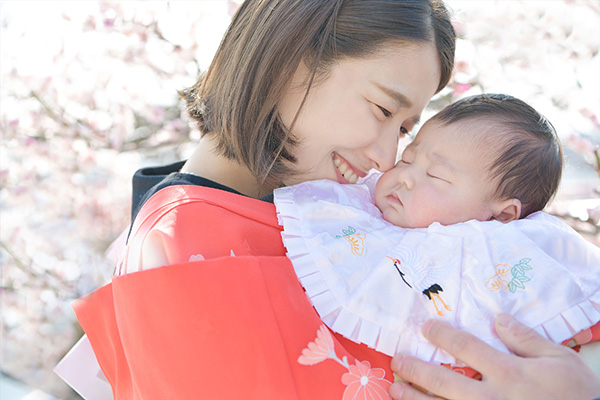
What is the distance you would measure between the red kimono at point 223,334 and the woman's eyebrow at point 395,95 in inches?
21.1

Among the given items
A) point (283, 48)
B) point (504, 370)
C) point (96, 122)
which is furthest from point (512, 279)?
point (96, 122)

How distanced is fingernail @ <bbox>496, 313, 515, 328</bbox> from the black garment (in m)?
0.65

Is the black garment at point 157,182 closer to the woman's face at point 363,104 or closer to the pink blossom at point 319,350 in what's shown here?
the woman's face at point 363,104

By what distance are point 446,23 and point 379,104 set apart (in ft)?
1.28

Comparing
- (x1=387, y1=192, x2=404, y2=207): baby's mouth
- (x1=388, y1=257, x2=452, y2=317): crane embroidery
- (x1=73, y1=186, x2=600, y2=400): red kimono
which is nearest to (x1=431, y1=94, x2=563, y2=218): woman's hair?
(x1=387, y1=192, x2=404, y2=207): baby's mouth

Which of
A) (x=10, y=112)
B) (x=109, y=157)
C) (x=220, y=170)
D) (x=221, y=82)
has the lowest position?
(x=109, y=157)

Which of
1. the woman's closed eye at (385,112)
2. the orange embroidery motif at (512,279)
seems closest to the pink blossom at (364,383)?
the orange embroidery motif at (512,279)

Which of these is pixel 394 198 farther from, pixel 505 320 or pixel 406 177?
pixel 505 320

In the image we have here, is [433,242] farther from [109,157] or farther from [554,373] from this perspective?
[109,157]

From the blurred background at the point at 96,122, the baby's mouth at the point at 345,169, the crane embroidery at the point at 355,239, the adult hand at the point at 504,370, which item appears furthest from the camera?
the blurred background at the point at 96,122

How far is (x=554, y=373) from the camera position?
3.04ft

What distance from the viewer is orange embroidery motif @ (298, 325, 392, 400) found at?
3.38 feet

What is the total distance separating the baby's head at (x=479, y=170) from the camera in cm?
139

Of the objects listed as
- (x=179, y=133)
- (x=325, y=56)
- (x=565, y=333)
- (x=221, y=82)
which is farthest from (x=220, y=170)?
(x=179, y=133)
